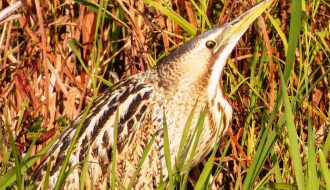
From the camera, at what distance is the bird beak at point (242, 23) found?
2.70m

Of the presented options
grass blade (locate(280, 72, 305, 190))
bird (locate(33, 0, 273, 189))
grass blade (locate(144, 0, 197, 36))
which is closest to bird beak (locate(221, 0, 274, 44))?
bird (locate(33, 0, 273, 189))

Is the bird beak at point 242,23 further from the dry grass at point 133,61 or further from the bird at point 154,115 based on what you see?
the dry grass at point 133,61

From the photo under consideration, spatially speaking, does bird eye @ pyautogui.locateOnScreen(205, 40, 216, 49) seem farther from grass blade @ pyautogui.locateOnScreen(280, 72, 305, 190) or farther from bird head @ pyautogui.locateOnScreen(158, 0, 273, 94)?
grass blade @ pyautogui.locateOnScreen(280, 72, 305, 190)

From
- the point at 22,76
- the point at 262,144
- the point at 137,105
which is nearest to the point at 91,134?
the point at 137,105

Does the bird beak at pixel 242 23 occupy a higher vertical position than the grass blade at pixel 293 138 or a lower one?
higher

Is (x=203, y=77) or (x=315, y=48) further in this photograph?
(x=315, y=48)

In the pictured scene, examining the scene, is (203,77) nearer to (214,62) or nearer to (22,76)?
(214,62)

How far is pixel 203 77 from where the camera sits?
293 centimetres

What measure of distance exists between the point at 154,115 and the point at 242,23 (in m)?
0.41

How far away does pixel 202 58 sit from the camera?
293 centimetres

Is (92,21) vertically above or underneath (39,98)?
above

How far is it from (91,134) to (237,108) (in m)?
0.62

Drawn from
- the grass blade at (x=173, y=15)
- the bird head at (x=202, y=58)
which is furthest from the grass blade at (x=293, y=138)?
the grass blade at (x=173, y=15)

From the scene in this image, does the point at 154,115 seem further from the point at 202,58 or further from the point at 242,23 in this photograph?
the point at 242,23
